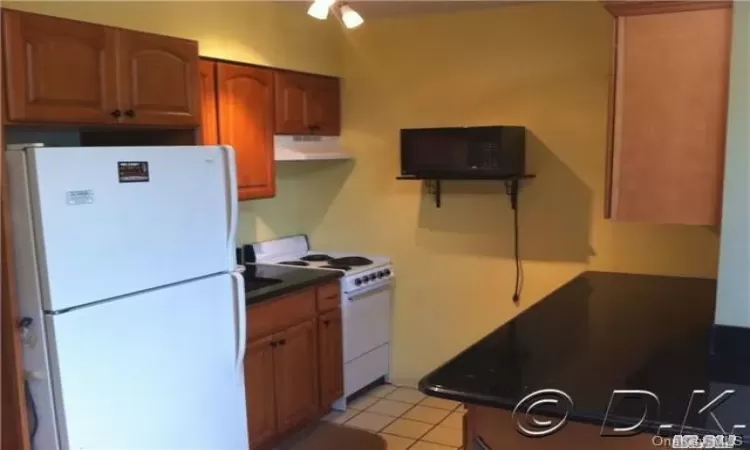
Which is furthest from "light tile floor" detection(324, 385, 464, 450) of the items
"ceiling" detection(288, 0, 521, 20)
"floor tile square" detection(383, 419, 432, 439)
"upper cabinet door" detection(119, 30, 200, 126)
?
"ceiling" detection(288, 0, 521, 20)

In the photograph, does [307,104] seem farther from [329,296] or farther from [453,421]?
[453,421]

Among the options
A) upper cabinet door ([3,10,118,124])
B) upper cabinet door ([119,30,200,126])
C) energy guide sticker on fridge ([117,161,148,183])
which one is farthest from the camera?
upper cabinet door ([119,30,200,126])

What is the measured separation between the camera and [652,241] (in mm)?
3682

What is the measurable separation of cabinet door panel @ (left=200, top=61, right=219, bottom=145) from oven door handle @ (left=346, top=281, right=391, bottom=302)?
1.22 metres

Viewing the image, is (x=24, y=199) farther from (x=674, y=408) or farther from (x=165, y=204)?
(x=674, y=408)

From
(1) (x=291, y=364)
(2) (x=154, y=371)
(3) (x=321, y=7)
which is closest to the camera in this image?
(3) (x=321, y=7)

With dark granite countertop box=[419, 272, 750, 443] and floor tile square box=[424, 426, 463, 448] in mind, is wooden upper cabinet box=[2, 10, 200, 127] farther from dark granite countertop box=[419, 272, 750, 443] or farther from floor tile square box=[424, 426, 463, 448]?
floor tile square box=[424, 426, 463, 448]

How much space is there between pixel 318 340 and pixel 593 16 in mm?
2327

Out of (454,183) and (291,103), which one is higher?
(291,103)

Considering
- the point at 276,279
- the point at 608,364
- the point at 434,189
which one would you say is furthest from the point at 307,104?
the point at 608,364

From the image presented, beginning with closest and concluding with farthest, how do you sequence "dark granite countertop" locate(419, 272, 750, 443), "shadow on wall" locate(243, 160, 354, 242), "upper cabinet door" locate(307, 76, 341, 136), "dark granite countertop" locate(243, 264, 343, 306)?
"dark granite countertop" locate(419, 272, 750, 443)
"dark granite countertop" locate(243, 264, 343, 306)
"upper cabinet door" locate(307, 76, 341, 136)
"shadow on wall" locate(243, 160, 354, 242)

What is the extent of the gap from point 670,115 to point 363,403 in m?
2.62

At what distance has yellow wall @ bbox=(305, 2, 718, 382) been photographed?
376 cm

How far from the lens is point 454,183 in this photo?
166 inches
